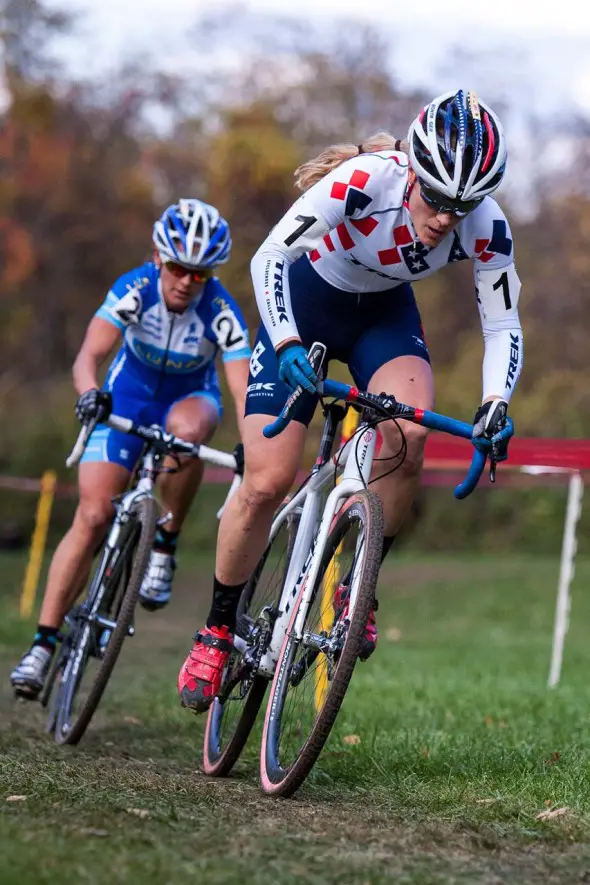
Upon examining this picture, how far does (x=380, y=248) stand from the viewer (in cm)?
498

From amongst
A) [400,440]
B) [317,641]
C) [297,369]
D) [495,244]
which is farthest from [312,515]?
[495,244]

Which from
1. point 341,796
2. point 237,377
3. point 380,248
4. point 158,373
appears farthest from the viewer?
point 158,373

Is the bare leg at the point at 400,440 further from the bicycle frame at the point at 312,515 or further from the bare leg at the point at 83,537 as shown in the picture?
the bare leg at the point at 83,537

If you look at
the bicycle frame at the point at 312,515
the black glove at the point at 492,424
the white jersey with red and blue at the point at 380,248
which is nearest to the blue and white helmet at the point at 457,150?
the white jersey with red and blue at the point at 380,248

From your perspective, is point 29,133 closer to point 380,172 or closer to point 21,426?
point 21,426

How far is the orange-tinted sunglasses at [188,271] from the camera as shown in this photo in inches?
269

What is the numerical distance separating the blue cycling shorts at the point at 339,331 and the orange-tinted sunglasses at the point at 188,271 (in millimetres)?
1530

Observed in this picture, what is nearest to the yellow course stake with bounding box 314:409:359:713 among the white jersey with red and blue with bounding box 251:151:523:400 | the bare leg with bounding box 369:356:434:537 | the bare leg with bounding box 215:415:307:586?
the bare leg with bounding box 369:356:434:537

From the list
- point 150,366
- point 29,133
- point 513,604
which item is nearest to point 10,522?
point 513,604

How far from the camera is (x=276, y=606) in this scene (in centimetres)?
520

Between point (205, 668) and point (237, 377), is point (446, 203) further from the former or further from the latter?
point (237, 377)

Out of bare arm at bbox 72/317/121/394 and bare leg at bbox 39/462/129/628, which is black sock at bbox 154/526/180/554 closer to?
bare leg at bbox 39/462/129/628

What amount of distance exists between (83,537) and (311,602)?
234cm

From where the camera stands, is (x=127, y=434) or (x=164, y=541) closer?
(x=127, y=434)
